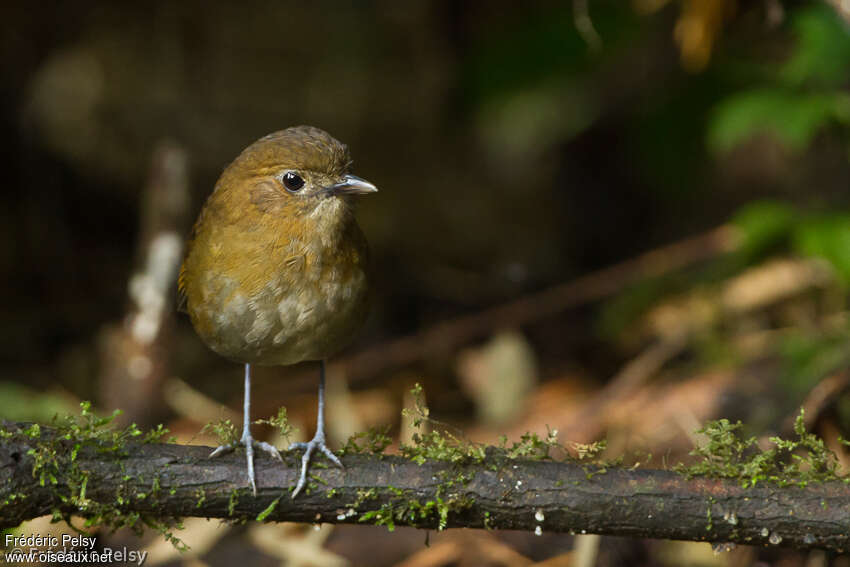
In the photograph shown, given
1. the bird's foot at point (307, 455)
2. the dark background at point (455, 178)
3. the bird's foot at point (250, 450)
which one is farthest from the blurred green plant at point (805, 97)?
the bird's foot at point (250, 450)

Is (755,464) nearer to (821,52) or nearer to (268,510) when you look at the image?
(268,510)

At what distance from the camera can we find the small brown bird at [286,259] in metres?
3.13

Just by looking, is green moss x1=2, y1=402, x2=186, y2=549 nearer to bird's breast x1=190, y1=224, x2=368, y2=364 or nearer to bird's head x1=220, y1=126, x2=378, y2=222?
bird's breast x1=190, y1=224, x2=368, y2=364

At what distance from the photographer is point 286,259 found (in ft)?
10.3

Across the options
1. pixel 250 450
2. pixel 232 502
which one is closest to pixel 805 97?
pixel 250 450

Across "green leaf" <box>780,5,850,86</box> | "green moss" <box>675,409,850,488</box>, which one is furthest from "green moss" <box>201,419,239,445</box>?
"green leaf" <box>780,5,850,86</box>

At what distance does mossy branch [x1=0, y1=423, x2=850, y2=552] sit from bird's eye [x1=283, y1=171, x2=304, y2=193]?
2.84ft

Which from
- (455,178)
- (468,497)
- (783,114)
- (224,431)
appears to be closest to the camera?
(468,497)

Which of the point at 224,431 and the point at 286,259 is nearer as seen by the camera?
the point at 224,431

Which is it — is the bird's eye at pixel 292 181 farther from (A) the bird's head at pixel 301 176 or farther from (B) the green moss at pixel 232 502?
(B) the green moss at pixel 232 502

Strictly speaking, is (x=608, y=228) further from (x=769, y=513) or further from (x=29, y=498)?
(x=29, y=498)

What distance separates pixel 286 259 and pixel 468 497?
36.9 inches

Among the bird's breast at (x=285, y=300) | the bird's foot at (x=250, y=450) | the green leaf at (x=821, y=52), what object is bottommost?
the bird's foot at (x=250, y=450)

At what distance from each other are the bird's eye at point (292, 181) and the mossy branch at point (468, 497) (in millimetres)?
865
